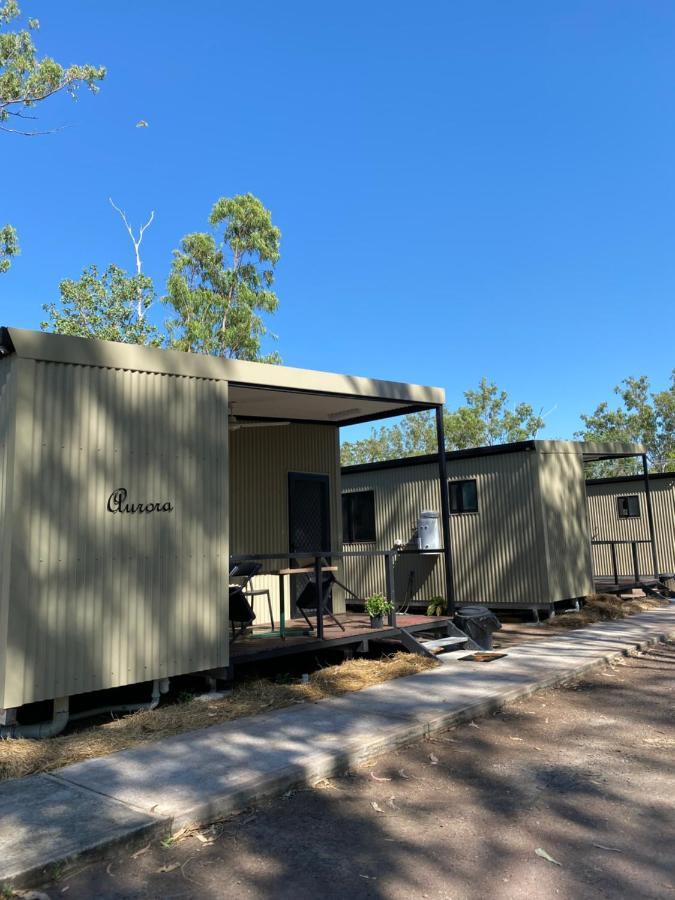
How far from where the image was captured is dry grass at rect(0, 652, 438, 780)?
4.30 metres

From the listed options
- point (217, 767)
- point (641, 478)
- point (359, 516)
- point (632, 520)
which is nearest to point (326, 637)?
point (217, 767)

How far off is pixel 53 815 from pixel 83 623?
1.79 metres

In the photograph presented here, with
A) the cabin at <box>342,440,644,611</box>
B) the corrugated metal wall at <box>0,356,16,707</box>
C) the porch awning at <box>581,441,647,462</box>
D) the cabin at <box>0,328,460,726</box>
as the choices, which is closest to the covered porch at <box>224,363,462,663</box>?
the cabin at <box>0,328,460,726</box>

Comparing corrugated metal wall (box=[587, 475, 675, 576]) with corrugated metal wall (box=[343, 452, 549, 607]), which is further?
corrugated metal wall (box=[587, 475, 675, 576])

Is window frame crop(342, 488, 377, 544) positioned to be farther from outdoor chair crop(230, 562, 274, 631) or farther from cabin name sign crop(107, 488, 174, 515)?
cabin name sign crop(107, 488, 174, 515)

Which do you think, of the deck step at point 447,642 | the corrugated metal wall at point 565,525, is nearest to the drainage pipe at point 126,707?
the deck step at point 447,642

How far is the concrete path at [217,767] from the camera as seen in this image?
304cm

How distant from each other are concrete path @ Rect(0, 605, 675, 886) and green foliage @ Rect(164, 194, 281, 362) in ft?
60.8

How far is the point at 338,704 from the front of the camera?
220 inches

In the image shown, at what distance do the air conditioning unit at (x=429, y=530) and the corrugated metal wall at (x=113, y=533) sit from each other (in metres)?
6.61

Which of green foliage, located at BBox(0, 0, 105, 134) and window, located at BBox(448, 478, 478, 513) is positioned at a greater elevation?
green foliage, located at BBox(0, 0, 105, 134)

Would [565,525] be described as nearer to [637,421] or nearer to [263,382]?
[263,382]

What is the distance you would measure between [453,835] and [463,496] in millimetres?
9393

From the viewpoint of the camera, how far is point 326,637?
22.9 ft
